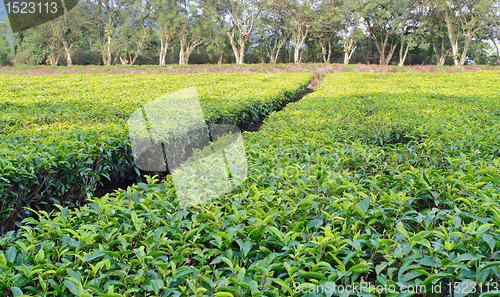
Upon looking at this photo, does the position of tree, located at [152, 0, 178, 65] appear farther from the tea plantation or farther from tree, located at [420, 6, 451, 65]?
the tea plantation

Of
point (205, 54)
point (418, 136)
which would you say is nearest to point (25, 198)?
point (418, 136)

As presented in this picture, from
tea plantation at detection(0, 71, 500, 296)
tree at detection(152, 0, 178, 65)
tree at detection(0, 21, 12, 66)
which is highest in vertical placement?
tree at detection(152, 0, 178, 65)

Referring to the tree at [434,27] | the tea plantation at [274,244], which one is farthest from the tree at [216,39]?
the tea plantation at [274,244]

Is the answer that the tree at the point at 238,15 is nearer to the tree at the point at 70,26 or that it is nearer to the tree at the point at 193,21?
the tree at the point at 193,21

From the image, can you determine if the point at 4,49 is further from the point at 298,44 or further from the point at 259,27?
the point at 298,44

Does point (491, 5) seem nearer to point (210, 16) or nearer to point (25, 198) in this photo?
point (210, 16)

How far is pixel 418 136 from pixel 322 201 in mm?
2655

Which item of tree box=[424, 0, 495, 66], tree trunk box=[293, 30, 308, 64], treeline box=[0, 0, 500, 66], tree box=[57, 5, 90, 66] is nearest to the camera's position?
tree box=[424, 0, 495, 66]

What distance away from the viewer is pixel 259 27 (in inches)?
1400

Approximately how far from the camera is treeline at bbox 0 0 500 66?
3016 cm

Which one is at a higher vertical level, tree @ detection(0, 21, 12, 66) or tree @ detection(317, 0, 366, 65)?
tree @ detection(317, 0, 366, 65)

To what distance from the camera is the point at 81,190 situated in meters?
3.48

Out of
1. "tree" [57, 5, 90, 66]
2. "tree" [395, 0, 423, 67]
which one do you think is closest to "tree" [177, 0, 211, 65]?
"tree" [57, 5, 90, 66]

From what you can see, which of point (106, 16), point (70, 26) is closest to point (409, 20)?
point (106, 16)
